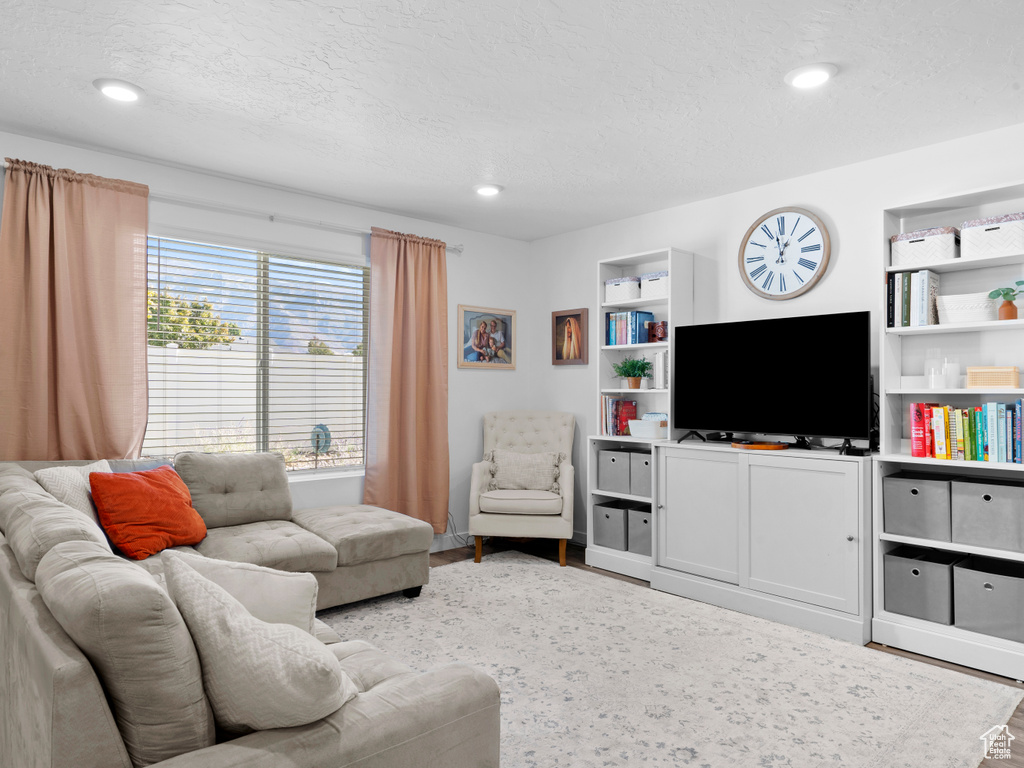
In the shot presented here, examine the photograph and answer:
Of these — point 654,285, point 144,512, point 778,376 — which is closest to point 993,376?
point 778,376

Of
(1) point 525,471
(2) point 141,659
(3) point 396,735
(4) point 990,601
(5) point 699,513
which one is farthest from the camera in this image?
(1) point 525,471

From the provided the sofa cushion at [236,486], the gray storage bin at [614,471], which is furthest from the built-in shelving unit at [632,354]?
the sofa cushion at [236,486]

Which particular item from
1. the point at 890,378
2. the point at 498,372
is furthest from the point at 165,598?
the point at 498,372

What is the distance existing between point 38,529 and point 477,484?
316 cm

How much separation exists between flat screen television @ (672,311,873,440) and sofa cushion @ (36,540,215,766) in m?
3.17

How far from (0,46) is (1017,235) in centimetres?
425

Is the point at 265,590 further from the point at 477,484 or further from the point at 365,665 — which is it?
the point at 477,484

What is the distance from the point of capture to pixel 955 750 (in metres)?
2.22

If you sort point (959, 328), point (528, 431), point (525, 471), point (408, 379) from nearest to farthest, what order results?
point (959, 328) < point (408, 379) < point (525, 471) < point (528, 431)

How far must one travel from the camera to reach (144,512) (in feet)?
9.89

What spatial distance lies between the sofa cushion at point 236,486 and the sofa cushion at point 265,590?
6.63ft

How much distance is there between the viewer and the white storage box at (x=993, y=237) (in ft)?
9.45

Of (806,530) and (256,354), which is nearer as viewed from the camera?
(806,530)

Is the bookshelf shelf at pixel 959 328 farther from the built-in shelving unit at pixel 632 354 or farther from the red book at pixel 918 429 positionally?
the built-in shelving unit at pixel 632 354
